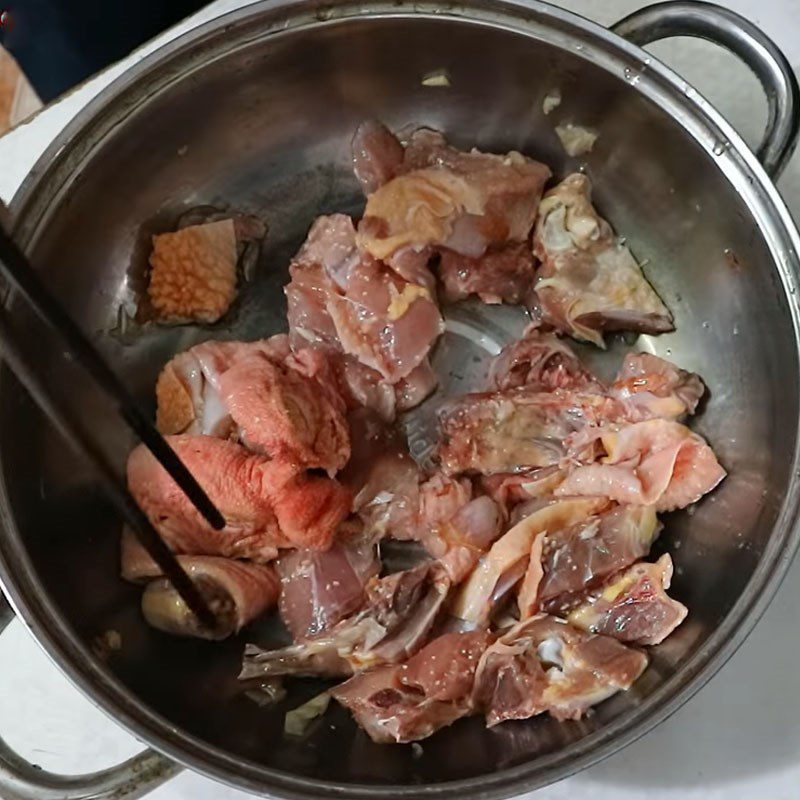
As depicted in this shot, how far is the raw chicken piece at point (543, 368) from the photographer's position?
1.36 metres

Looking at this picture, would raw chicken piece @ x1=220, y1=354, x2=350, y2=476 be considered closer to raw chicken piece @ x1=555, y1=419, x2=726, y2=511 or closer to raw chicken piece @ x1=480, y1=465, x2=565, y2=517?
raw chicken piece @ x1=480, y1=465, x2=565, y2=517

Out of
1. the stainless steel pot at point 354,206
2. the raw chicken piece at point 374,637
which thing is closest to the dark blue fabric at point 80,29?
the stainless steel pot at point 354,206

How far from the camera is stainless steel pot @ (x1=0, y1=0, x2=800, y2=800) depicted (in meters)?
1.07

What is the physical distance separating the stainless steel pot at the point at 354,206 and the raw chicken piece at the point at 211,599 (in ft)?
0.10

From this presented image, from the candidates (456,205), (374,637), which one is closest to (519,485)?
(374,637)

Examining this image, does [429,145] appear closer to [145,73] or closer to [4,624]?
[145,73]

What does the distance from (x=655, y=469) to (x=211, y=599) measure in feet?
1.94

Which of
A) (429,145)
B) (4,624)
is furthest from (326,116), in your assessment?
(4,624)

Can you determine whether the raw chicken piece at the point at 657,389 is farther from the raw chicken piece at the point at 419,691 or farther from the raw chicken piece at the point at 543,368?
the raw chicken piece at the point at 419,691

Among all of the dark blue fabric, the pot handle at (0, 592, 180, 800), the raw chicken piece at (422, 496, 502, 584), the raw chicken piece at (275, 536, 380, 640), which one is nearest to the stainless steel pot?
the pot handle at (0, 592, 180, 800)

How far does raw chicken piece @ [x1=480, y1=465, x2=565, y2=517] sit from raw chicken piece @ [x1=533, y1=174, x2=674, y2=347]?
0.72ft

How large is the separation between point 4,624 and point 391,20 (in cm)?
89

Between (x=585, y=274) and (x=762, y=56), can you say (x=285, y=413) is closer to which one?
(x=585, y=274)

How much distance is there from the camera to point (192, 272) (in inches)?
55.1
